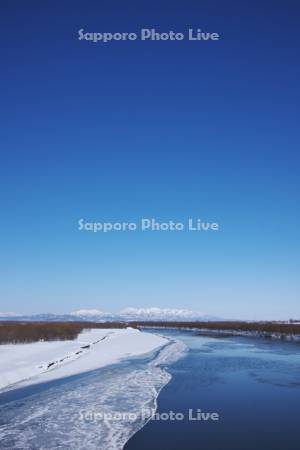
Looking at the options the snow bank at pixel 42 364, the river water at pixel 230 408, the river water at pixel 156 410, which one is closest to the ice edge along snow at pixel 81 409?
the river water at pixel 156 410

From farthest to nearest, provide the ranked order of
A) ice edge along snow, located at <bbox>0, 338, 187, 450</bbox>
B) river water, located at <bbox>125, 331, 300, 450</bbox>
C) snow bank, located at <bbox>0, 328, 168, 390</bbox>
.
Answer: snow bank, located at <bbox>0, 328, 168, 390</bbox>, river water, located at <bbox>125, 331, 300, 450</bbox>, ice edge along snow, located at <bbox>0, 338, 187, 450</bbox>

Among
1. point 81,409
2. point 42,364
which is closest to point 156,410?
point 81,409

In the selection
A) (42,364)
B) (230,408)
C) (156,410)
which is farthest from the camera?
(42,364)

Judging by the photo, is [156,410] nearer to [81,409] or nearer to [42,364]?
[81,409]

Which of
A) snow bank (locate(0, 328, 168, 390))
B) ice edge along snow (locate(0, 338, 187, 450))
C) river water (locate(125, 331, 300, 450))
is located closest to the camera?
ice edge along snow (locate(0, 338, 187, 450))

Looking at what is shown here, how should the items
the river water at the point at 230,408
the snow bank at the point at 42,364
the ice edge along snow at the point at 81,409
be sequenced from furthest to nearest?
1. the snow bank at the point at 42,364
2. the river water at the point at 230,408
3. the ice edge along snow at the point at 81,409

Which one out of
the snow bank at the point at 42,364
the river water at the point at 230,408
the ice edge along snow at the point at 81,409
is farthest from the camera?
the snow bank at the point at 42,364

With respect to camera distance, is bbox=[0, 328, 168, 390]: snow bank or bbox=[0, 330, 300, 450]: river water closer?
bbox=[0, 330, 300, 450]: river water

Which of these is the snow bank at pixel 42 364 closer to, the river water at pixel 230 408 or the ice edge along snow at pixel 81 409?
the ice edge along snow at pixel 81 409

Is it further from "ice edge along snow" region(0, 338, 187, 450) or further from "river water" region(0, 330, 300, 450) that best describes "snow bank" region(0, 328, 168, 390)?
"ice edge along snow" region(0, 338, 187, 450)

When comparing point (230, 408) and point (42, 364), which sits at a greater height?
point (42, 364)

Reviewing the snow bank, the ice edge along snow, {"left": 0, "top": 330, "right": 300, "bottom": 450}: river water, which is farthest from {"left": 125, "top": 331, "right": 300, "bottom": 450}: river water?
the snow bank

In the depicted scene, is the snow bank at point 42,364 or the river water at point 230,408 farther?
the snow bank at point 42,364

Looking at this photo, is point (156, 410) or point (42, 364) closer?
point (156, 410)
